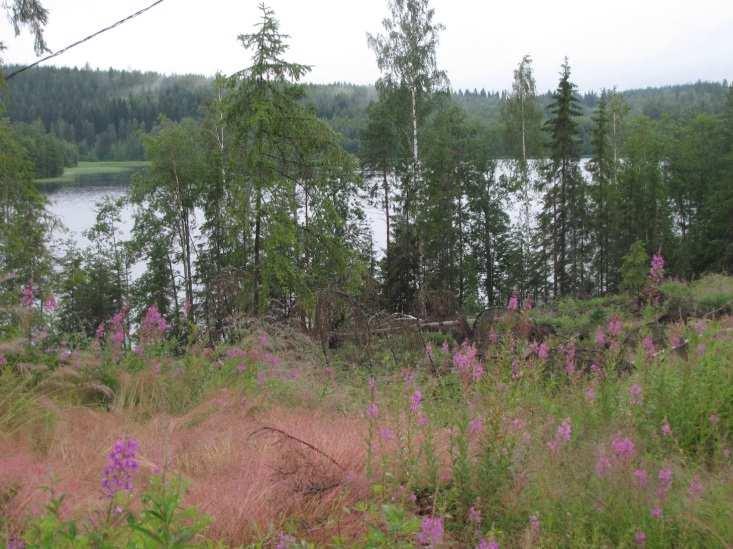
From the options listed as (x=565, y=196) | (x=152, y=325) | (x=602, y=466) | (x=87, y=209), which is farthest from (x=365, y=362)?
(x=87, y=209)

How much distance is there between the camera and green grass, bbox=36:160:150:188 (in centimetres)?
6744

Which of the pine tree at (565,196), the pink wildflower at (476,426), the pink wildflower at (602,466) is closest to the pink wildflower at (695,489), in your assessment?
the pink wildflower at (602,466)

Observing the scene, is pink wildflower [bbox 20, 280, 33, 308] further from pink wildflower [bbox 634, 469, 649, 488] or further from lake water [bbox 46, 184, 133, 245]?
lake water [bbox 46, 184, 133, 245]

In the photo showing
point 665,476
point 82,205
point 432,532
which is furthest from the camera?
point 82,205

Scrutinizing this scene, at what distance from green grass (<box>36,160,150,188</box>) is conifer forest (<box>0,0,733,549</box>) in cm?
3677

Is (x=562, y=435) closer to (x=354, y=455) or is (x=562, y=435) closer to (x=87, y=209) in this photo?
(x=354, y=455)

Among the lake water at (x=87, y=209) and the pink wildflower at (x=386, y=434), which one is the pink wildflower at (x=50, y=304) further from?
the lake water at (x=87, y=209)

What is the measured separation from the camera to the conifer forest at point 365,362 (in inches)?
105

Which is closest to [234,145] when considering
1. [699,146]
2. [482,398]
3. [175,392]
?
[175,392]

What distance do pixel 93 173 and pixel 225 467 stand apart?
2952 inches

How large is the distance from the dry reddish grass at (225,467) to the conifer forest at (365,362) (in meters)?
0.02

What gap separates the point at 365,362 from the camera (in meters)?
7.59

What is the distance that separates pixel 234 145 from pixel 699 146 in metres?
30.6

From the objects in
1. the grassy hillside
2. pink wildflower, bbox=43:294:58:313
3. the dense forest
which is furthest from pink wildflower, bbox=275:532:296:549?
the dense forest
